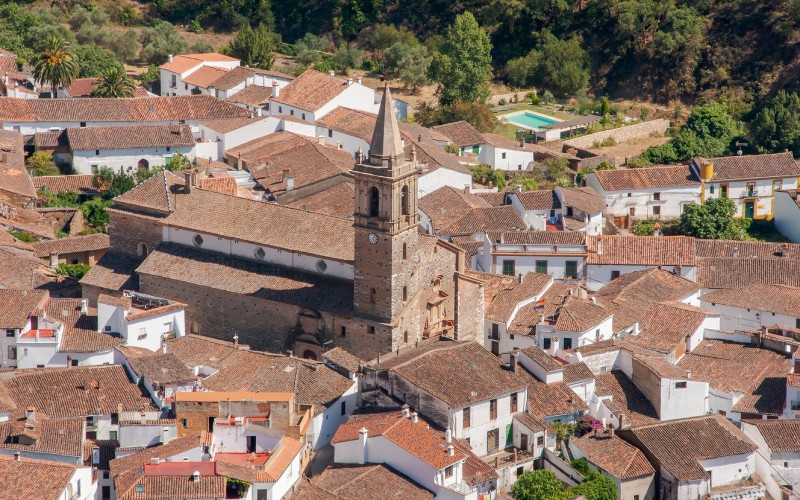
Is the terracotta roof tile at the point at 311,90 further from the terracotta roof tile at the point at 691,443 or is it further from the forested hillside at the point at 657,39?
the terracotta roof tile at the point at 691,443

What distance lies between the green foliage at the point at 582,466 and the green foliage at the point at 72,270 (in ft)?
91.3

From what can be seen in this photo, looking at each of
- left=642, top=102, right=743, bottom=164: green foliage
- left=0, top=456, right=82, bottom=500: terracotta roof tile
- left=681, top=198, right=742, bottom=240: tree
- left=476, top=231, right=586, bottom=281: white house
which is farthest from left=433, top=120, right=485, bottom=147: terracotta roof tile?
left=0, top=456, right=82, bottom=500: terracotta roof tile

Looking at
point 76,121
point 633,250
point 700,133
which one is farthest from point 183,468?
point 700,133

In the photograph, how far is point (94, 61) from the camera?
353 ft

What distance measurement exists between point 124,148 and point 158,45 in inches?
1056

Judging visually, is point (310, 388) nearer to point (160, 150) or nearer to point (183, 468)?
point (183, 468)

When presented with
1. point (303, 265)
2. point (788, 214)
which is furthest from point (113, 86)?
point (788, 214)

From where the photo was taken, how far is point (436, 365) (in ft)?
205

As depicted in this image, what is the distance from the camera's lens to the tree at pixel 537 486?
58.6m

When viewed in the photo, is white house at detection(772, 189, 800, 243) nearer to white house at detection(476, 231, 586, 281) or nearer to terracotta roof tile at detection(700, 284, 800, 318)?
terracotta roof tile at detection(700, 284, 800, 318)

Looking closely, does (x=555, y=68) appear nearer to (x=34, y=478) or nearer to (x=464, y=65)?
(x=464, y=65)

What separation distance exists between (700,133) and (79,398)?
50.2m

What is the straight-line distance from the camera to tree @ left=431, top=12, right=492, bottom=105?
342ft

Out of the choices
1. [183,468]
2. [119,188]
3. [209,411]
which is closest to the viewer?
[183,468]
